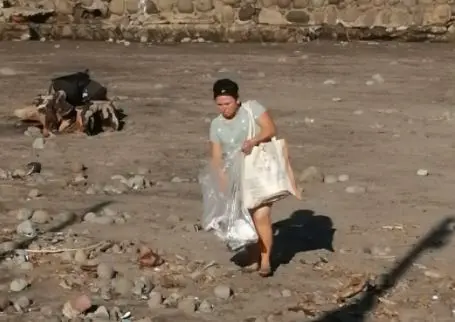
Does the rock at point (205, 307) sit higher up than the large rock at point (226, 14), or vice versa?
the rock at point (205, 307)

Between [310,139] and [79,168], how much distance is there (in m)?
2.57

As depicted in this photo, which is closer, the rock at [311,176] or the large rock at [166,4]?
the rock at [311,176]

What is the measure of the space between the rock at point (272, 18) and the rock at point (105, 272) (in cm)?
1274

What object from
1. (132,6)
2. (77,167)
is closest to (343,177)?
(77,167)

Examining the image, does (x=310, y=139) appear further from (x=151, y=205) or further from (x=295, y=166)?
(x=151, y=205)

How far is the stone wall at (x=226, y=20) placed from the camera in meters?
19.4

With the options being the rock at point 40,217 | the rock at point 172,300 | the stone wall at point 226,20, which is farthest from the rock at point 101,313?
the stone wall at point 226,20

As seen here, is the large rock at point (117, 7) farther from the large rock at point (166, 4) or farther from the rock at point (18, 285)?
the rock at point (18, 285)

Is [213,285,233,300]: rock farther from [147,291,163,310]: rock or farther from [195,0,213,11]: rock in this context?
[195,0,213,11]: rock

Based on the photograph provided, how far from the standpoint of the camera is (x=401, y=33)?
19.4 meters

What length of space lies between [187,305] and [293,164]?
408 cm

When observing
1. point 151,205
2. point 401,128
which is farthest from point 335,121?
point 151,205

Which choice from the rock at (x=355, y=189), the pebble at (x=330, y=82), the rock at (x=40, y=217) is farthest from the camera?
the pebble at (x=330, y=82)

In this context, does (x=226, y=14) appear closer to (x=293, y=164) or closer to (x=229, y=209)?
(x=293, y=164)
